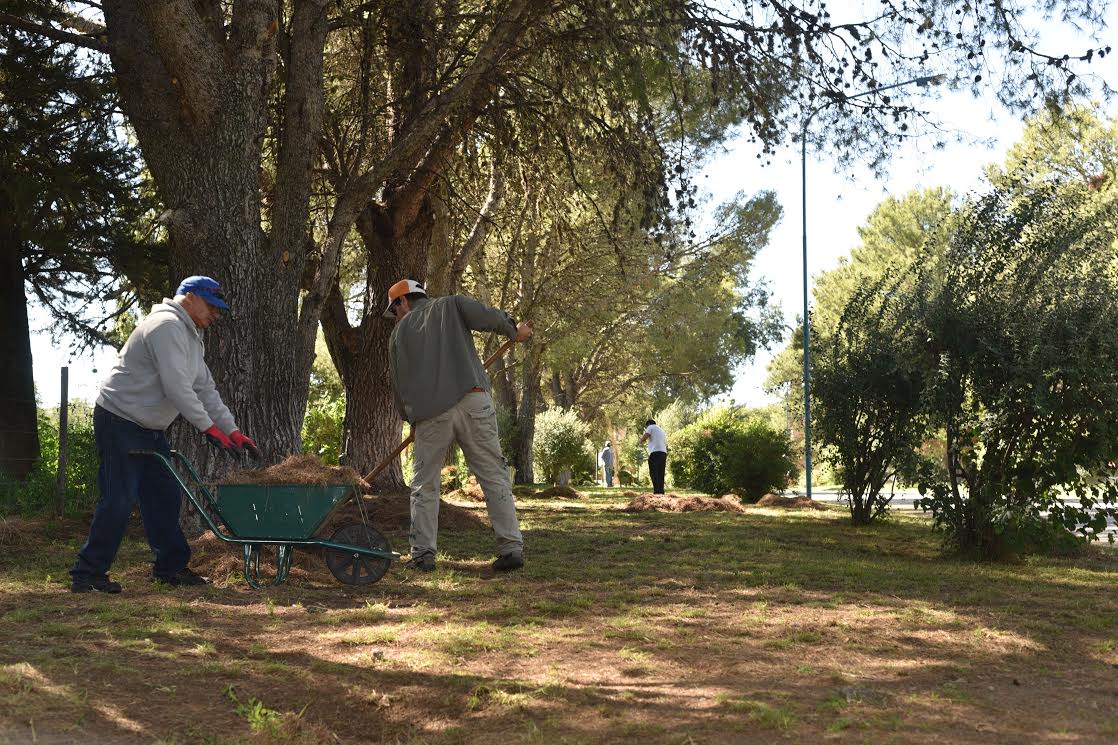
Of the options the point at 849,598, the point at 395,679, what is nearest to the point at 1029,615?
the point at 849,598

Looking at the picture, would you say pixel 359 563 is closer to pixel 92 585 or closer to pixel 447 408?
pixel 447 408

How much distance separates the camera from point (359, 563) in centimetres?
681

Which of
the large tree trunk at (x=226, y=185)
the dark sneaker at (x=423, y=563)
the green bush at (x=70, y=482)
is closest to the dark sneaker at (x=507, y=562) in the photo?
the dark sneaker at (x=423, y=563)

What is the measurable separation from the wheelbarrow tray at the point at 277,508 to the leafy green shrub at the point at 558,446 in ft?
74.8

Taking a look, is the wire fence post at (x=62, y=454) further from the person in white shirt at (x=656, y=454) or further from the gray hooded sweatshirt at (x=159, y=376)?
the person in white shirt at (x=656, y=454)

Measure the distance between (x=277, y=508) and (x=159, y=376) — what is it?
105cm

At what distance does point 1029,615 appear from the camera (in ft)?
19.5

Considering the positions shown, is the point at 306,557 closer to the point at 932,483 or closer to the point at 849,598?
the point at 849,598

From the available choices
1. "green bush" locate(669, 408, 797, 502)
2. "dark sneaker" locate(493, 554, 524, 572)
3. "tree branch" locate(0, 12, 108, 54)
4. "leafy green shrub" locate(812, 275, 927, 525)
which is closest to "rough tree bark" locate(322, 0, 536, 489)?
"tree branch" locate(0, 12, 108, 54)

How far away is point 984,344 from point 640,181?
417 cm

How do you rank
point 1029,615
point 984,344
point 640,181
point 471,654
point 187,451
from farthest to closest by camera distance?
point 640,181 → point 187,451 → point 984,344 → point 1029,615 → point 471,654

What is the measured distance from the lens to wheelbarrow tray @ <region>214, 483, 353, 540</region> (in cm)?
627

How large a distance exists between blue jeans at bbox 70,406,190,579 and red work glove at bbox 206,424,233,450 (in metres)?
0.50

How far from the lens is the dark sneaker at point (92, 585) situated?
251 inches
